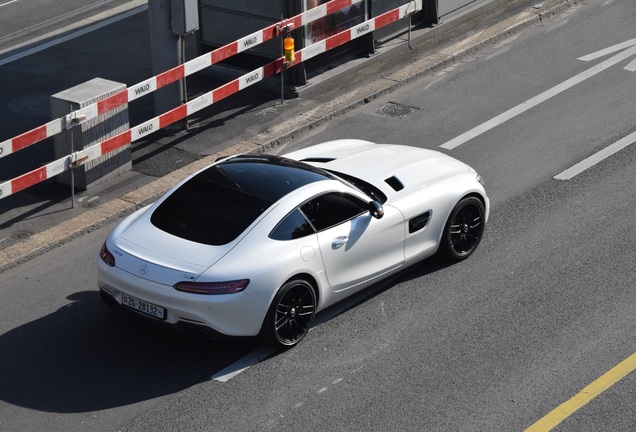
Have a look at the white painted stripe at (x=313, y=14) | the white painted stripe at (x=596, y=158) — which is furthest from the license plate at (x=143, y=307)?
the white painted stripe at (x=313, y=14)

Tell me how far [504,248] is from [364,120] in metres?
4.26

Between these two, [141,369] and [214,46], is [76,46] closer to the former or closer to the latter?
[214,46]

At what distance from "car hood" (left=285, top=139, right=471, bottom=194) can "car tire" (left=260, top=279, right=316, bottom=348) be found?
1604 millimetres

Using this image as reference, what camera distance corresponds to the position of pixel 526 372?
9242 mm

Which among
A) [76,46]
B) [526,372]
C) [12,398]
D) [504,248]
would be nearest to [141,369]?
[12,398]

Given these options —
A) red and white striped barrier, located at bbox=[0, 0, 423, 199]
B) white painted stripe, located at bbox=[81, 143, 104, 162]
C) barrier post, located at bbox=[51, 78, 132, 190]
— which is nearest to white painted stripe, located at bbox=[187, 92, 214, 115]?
red and white striped barrier, located at bbox=[0, 0, 423, 199]

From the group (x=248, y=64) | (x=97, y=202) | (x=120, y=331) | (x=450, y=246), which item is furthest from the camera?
(x=248, y=64)

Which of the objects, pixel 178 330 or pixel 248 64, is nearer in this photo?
pixel 178 330

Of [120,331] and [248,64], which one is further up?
[248,64]

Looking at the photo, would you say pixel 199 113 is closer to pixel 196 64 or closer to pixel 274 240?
pixel 196 64

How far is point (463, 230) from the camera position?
439 inches

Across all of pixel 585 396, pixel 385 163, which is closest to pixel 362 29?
pixel 385 163

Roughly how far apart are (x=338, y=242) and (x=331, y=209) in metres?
0.33

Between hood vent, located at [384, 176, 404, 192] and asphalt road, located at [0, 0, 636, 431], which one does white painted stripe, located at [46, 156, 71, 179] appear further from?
hood vent, located at [384, 176, 404, 192]
